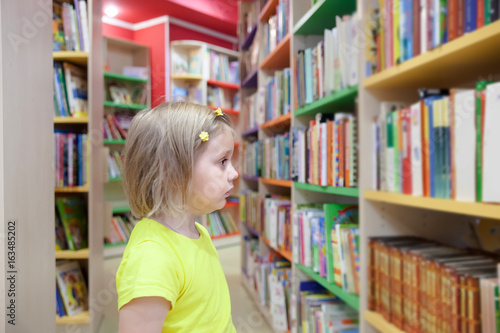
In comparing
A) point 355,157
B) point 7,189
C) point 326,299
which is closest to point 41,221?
point 7,189

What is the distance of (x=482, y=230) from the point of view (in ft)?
4.01

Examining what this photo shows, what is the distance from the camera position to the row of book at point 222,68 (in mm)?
5012

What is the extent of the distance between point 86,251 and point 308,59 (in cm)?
177

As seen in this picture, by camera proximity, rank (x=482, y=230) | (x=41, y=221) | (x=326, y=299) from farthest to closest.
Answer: (x=326, y=299), (x=41, y=221), (x=482, y=230)

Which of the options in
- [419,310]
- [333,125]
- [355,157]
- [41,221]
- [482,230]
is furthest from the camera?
[333,125]

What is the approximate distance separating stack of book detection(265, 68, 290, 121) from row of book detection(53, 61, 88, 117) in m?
1.23

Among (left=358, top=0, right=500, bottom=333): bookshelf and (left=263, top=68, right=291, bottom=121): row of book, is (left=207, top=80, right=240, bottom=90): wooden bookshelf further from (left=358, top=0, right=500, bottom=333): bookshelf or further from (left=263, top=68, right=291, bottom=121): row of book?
(left=358, top=0, right=500, bottom=333): bookshelf

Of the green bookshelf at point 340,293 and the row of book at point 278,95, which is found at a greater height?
the row of book at point 278,95

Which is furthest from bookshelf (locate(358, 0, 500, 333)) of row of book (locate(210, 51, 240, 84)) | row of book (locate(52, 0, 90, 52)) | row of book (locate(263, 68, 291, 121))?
row of book (locate(210, 51, 240, 84))

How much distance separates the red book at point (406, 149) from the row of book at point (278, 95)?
3.87ft

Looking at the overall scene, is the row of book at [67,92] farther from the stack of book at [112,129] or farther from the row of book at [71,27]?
the stack of book at [112,129]

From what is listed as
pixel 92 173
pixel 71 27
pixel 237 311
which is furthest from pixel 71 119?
pixel 237 311

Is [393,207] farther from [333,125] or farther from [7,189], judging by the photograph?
[7,189]

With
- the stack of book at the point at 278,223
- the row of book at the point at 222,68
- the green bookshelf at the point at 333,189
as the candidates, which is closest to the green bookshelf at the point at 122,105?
the row of book at the point at 222,68
